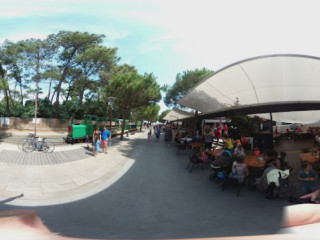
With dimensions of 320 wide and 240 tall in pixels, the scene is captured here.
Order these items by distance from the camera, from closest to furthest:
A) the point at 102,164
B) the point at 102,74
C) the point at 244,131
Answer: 1. the point at 102,164
2. the point at 244,131
3. the point at 102,74

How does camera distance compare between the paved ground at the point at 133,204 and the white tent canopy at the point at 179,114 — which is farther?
the white tent canopy at the point at 179,114

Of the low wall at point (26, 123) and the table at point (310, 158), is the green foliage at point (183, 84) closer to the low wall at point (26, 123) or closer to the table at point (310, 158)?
the table at point (310, 158)

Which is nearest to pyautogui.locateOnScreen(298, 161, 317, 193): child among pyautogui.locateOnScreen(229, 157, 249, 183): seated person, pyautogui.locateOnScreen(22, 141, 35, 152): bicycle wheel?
pyautogui.locateOnScreen(229, 157, 249, 183): seated person

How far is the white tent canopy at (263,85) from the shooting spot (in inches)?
133

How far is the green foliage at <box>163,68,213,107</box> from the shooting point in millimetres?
12391

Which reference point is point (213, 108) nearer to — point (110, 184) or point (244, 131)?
point (244, 131)

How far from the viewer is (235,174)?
2750 millimetres

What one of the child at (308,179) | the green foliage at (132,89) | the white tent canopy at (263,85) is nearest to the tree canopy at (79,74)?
the green foliage at (132,89)

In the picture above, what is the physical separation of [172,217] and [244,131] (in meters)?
4.62

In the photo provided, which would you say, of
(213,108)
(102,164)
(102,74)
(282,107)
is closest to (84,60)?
(102,74)

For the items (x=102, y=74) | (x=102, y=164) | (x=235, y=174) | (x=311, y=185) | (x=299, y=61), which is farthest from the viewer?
(x=102, y=74)

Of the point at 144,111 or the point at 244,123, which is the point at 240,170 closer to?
the point at 244,123

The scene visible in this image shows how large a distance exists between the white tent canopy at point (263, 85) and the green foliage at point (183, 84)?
21.3 feet

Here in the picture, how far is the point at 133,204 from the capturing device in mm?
2166
